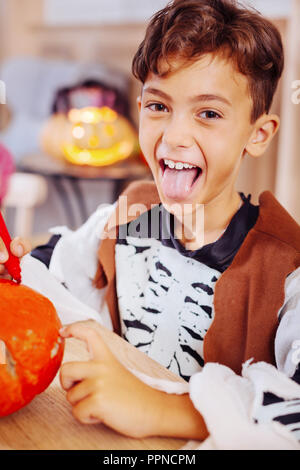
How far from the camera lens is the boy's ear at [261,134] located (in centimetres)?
73

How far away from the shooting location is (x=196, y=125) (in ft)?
2.10

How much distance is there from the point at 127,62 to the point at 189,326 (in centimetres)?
264

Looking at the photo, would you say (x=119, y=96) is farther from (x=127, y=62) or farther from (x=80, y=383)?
(x=80, y=383)

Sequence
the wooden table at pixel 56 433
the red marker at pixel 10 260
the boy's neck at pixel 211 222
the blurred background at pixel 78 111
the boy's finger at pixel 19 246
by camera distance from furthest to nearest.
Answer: the blurred background at pixel 78 111
the boy's neck at pixel 211 222
the boy's finger at pixel 19 246
the red marker at pixel 10 260
the wooden table at pixel 56 433

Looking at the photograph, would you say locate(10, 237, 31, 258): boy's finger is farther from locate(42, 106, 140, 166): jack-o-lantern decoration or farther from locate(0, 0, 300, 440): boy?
locate(42, 106, 140, 166): jack-o-lantern decoration

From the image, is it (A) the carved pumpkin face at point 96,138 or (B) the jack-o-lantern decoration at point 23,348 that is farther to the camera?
(A) the carved pumpkin face at point 96,138

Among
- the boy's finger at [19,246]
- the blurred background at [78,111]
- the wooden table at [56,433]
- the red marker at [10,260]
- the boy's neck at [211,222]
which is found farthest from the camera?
the blurred background at [78,111]

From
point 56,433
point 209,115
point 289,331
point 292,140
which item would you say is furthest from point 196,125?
point 292,140

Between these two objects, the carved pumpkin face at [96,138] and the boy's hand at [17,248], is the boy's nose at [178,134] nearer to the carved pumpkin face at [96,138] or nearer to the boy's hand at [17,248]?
the boy's hand at [17,248]

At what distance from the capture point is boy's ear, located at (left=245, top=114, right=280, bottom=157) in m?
0.73

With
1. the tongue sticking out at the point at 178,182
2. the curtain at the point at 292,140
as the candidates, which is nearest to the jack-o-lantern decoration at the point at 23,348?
the tongue sticking out at the point at 178,182

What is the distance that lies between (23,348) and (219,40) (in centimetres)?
44

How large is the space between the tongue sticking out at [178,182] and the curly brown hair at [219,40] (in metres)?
0.12

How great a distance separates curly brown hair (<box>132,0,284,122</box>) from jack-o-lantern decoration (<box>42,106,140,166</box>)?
1698mm
